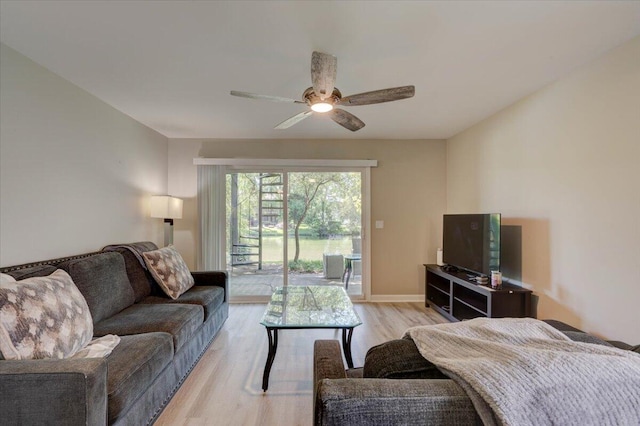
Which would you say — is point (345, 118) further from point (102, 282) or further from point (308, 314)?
point (102, 282)

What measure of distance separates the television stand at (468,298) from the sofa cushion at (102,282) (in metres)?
3.17

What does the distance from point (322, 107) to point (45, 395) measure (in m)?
2.14

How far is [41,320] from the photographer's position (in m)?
1.49

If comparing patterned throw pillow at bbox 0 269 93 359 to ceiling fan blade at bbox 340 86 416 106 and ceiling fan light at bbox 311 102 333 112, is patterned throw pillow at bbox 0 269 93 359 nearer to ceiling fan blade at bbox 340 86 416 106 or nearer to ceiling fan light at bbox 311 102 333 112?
ceiling fan light at bbox 311 102 333 112

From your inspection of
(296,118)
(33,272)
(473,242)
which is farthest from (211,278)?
(473,242)

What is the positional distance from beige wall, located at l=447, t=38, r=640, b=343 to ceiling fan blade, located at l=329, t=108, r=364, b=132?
163 cm

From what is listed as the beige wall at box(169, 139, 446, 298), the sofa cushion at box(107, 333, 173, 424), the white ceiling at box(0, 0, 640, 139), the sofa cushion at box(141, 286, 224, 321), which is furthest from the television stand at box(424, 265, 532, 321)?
the sofa cushion at box(107, 333, 173, 424)

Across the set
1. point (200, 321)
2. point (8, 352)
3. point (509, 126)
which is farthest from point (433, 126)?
point (8, 352)

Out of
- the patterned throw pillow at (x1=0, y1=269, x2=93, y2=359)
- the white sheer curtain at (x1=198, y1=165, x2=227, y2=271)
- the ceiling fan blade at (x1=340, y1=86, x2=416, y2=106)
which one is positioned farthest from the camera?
the white sheer curtain at (x1=198, y1=165, x2=227, y2=271)

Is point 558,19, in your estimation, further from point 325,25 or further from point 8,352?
point 8,352

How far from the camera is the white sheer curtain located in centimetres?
430

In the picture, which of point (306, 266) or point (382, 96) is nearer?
point (382, 96)

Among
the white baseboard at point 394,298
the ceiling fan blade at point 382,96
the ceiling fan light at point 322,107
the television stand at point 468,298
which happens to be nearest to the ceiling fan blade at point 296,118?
the ceiling fan light at point 322,107

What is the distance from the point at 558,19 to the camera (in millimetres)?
1714
